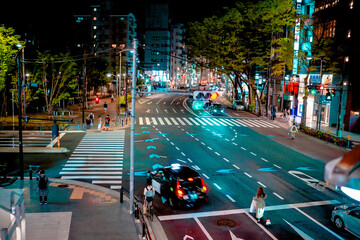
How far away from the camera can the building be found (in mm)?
131000

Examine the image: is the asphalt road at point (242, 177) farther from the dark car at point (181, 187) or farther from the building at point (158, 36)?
the building at point (158, 36)

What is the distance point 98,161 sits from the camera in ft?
77.6

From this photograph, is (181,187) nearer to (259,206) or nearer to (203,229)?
(203,229)

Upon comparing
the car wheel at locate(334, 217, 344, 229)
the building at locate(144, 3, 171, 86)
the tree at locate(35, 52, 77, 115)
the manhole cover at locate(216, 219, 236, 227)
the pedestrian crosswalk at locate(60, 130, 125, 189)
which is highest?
the building at locate(144, 3, 171, 86)

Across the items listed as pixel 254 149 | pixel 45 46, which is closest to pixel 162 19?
pixel 45 46

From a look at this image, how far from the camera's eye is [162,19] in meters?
133

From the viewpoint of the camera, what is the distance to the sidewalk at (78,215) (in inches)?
459

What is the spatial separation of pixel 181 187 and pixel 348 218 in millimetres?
7026

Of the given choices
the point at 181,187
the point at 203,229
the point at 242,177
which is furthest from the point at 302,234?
the point at 242,177

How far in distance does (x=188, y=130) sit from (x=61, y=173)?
1985cm

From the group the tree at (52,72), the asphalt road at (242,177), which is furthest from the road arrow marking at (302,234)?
the tree at (52,72)

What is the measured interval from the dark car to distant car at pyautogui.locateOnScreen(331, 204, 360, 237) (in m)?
5.75

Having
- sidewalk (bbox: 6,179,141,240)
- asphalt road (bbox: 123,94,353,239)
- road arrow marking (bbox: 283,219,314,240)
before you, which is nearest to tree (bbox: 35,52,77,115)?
asphalt road (bbox: 123,94,353,239)

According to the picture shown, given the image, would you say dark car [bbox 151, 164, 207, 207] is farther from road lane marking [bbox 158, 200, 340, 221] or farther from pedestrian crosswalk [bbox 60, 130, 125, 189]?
pedestrian crosswalk [bbox 60, 130, 125, 189]
